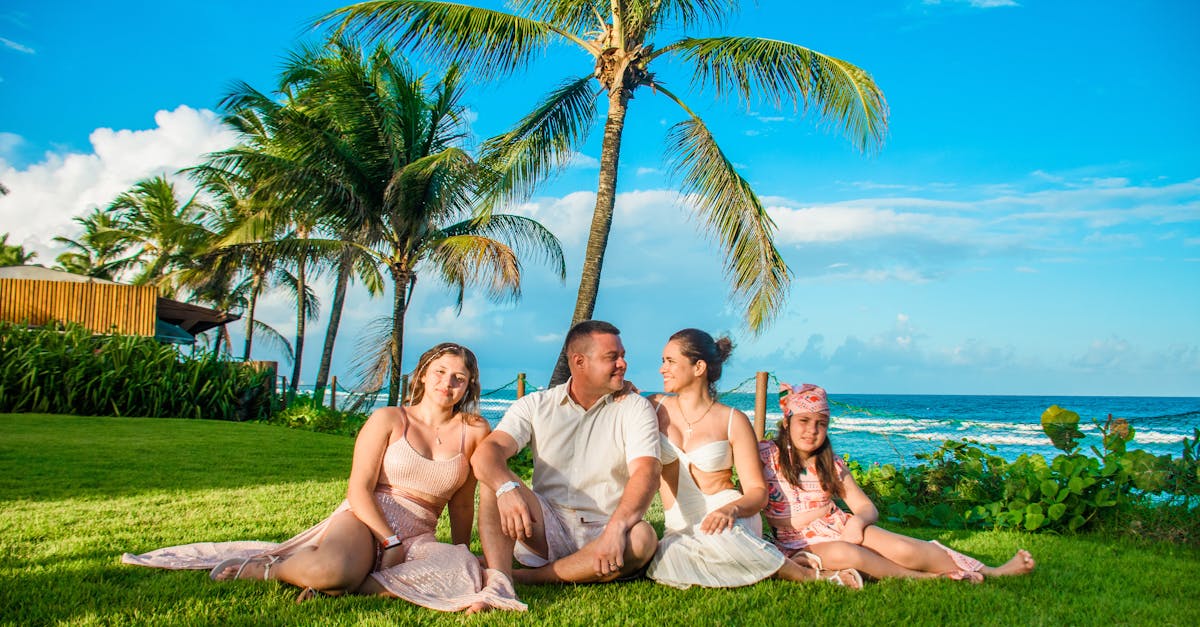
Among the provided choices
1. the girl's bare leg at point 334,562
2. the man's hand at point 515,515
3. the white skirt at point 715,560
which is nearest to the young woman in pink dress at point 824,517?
the white skirt at point 715,560

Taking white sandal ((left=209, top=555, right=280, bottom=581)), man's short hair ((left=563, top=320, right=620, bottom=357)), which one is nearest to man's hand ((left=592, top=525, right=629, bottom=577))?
man's short hair ((left=563, top=320, right=620, bottom=357))

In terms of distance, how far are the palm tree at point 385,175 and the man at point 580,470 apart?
10.8 m

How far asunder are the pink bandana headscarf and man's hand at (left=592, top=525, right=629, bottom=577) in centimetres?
124

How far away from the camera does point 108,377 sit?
14.9 metres

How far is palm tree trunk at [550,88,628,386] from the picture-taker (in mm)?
10133

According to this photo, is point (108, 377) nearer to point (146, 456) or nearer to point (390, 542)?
point (146, 456)

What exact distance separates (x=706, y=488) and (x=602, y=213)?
21.3 ft

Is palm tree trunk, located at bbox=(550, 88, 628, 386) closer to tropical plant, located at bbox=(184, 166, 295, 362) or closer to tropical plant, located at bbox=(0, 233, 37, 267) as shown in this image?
tropical plant, located at bbox=(184, 166, 295, 362)

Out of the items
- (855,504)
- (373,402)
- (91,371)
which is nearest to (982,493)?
(855,504)

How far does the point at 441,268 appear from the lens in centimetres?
1714

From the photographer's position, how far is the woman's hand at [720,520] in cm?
392

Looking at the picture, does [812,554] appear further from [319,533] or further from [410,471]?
[319,533]

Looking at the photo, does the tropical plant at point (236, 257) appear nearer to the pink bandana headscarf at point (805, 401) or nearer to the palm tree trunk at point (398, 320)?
the palm tree trunk at point (398, 320)

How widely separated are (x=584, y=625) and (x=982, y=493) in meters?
4.57
